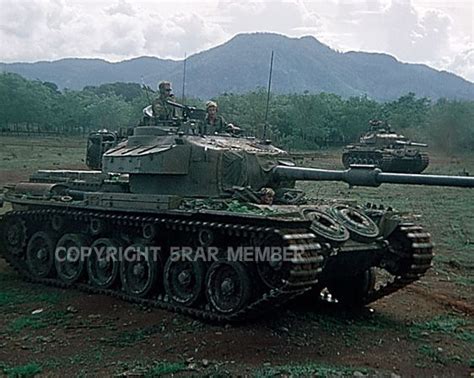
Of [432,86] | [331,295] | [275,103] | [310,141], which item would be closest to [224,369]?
[331,295]

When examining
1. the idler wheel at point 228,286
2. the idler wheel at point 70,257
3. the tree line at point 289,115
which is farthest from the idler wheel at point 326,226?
the tree line at point 289,115

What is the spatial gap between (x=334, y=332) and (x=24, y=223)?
6585 mm

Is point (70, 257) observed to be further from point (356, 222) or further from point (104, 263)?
point (356, 222)

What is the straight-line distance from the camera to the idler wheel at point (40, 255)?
14.3 metres

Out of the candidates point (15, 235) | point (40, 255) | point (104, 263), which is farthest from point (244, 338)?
point (15, 235)

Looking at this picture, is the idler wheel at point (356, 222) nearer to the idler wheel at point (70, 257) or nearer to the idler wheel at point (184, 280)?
the idler wheel at point (184, 280)

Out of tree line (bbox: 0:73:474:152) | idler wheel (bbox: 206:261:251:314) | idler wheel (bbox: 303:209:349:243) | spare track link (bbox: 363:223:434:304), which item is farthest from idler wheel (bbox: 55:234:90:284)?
tree line (bbox: 0:73:474:152)

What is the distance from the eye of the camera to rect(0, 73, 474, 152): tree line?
4350cm

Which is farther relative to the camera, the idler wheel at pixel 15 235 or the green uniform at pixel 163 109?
the idler wheel at pixel 15 235

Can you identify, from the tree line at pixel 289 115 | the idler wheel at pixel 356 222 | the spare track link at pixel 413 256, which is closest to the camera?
the idler wheel at pixel 356 222

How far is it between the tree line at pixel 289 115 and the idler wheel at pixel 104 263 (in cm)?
2785

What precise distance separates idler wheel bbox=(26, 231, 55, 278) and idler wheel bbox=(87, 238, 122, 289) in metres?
1.09

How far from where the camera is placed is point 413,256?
39.4 feet

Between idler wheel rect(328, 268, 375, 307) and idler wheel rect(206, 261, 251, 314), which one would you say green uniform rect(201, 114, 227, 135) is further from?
idler wheel rect(328, 268, 375, 307)
